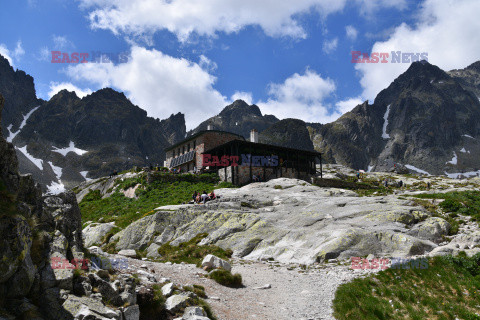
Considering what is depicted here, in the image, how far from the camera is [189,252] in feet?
71.3

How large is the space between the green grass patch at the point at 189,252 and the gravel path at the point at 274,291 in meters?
3.70

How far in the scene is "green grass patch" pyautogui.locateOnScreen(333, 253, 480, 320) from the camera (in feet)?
38.2

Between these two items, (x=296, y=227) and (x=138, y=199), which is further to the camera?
(x=138, y=199)

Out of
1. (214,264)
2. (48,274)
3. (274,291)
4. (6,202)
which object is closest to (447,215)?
(274,291)

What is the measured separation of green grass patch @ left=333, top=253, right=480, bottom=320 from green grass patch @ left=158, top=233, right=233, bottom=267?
9.74 meters

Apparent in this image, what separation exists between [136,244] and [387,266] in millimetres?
19693

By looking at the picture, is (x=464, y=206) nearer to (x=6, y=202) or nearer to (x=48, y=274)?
(x=48, y=274)

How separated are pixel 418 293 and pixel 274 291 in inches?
237

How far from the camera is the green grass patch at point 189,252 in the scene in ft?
66.4

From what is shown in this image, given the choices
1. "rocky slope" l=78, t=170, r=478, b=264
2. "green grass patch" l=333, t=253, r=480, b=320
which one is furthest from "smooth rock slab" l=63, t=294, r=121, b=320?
"rocky slope" l=78, t=170, r=478, b=264

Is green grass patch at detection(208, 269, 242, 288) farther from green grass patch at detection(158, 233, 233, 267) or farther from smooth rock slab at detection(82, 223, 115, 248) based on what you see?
smooth rock slab at detection(82, 223, 115, 248)

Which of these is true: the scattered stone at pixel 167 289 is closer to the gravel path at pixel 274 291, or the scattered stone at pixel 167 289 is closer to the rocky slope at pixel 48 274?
the rocky slope at pixel 48 274

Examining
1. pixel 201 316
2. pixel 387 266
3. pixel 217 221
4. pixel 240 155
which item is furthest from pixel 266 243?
pixel 240 155

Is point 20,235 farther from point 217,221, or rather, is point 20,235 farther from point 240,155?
point 240,155
